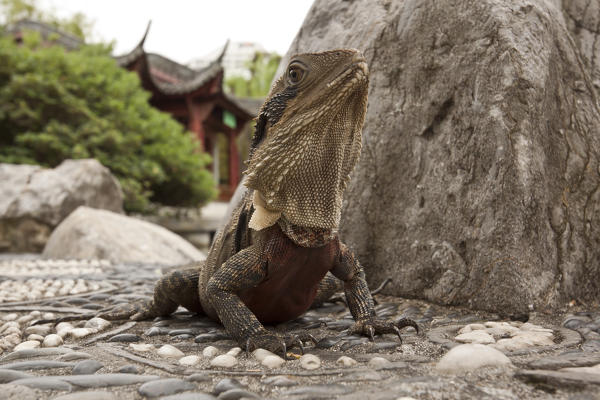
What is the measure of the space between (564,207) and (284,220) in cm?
214

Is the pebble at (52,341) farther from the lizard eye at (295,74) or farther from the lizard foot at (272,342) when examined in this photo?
the lizard eye at (295,74)

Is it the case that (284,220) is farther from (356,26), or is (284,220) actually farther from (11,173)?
(11,173)

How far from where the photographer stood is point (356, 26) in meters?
4.32

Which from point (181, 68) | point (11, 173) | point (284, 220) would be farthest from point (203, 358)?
point (181, 68)

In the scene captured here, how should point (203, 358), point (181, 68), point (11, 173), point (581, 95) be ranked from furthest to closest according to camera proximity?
point (181, 68) → point (11, 173) → point (581, 95) → point (203, 358)

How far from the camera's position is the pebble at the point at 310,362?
209 cm

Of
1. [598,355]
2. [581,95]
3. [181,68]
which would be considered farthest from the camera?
[181,68]

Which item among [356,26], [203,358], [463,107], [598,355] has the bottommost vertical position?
[203,358]

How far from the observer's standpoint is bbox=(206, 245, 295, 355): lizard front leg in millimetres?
2404

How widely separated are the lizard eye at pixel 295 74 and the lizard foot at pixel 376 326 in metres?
1.40

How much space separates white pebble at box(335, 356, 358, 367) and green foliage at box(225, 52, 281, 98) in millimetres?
31890

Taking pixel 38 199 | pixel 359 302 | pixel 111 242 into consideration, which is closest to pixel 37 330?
pixel 359 302

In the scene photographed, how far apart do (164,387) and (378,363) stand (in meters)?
0.93

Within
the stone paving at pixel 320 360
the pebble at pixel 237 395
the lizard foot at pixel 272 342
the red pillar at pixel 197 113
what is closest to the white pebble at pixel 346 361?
the stone paving at pixel 320 360
